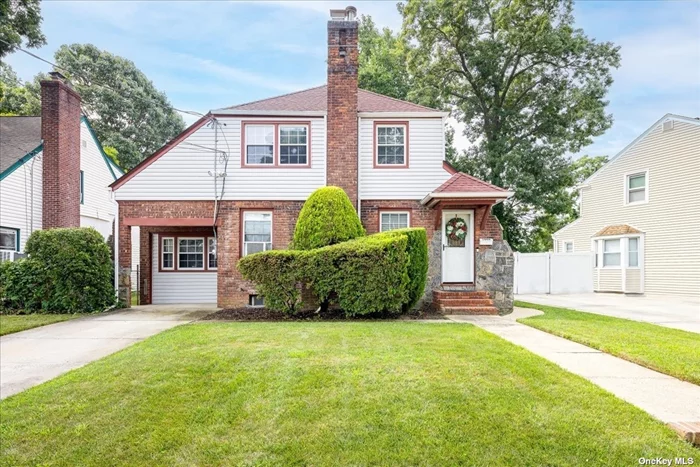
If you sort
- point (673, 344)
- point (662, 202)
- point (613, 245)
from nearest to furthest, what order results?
point (673, 344) < point (662, 202) < point (613, 245)

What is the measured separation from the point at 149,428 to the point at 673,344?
7005 millimetres

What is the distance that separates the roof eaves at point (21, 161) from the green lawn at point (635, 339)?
15.3 meters

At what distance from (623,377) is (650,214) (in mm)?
14008

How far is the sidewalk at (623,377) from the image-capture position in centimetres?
343

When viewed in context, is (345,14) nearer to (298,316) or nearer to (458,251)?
(458,251)

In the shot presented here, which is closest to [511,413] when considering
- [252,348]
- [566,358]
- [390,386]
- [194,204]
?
[390,386]

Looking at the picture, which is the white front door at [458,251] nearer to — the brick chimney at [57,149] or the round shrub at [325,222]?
the round shrub at [325,222]

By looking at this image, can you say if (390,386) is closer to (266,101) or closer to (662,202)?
(266,101)

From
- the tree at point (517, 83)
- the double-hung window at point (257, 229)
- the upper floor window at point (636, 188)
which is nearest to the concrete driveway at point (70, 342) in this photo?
the double-hung window at point (257, 229)

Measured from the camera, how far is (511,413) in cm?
321

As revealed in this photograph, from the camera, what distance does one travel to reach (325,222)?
890 centimetres

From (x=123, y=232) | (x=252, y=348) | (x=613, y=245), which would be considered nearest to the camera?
(x=252, y=348)

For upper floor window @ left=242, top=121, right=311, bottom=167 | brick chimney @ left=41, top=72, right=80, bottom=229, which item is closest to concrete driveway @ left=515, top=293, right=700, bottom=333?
upper floor window @ left=242, top=121, right=311, bottom=167

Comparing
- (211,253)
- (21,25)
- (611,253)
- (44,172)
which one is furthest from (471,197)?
(21,25)
